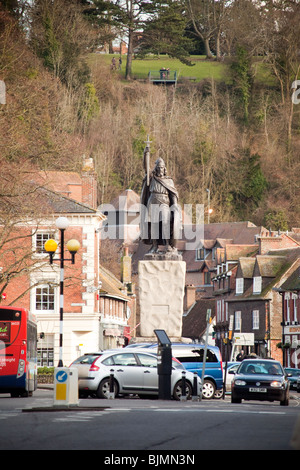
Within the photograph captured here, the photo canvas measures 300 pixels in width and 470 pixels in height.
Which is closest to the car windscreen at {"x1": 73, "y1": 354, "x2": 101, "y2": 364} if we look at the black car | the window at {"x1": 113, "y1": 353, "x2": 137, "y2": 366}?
the window at {"x1": 113, "y1": 353, "x2": 137, "y2": 366}

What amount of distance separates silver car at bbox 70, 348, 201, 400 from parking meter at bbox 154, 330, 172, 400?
1.64 meters

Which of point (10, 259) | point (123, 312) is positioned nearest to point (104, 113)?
point (123, 312)

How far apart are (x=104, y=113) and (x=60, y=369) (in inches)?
3747

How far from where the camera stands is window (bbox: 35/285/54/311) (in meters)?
49.3

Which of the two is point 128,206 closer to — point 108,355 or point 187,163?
point 187,163

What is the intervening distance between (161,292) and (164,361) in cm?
304

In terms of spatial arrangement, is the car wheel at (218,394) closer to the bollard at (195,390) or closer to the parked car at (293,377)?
the bollard at (195,390)

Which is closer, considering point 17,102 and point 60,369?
point 60,369

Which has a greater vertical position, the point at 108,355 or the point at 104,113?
the point at 104,113

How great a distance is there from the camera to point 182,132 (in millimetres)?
107562

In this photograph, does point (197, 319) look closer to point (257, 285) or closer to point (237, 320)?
point (237, 320)

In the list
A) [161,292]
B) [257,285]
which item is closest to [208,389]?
[161,292]

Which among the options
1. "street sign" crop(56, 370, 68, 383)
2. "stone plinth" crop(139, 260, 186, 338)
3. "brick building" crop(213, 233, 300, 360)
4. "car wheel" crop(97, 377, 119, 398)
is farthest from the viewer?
"brick building" crop(213, 233, 300, 360)

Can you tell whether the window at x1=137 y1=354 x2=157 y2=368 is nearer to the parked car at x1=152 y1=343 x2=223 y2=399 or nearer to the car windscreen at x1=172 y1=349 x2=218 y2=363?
the parked car at x1=152 y1=343 x2=223 y2=399
